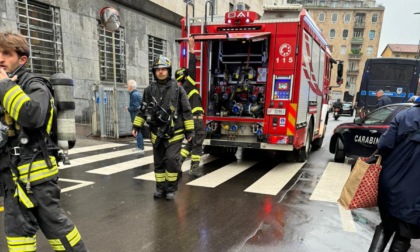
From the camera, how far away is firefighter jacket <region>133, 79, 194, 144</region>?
438cm

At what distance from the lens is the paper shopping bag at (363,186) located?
2.60m

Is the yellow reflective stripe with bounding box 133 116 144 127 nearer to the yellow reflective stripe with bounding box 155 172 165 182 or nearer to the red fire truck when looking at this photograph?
the yellow reflective stripe with bounding box 155 172 165 182

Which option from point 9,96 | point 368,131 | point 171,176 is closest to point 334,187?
point 368,131

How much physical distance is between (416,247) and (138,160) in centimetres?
547

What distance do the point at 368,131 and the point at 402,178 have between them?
14.7ft

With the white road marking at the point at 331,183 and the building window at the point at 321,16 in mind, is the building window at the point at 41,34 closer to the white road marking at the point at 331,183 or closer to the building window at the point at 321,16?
the white road marking at the point at 331,183

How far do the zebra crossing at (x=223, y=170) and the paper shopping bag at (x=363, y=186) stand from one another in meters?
2.24

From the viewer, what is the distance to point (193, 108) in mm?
5965

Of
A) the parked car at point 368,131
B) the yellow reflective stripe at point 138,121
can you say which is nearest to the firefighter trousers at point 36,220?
the yellow reflective stripe at point 138,121

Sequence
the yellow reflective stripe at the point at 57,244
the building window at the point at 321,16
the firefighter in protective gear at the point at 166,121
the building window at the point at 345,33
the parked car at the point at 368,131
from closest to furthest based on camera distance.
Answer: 1. the yellow reflective stripe at the point at 57,244
2. the firefighter in protective gear at the point at 166,121
3. the parked car at the point at 368,131
4. the building window at the point at 345,33
5. the building window at the point at 321,16

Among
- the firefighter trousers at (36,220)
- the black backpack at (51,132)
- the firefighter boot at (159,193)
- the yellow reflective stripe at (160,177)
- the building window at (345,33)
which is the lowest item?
the firefighter boot at (159,193)

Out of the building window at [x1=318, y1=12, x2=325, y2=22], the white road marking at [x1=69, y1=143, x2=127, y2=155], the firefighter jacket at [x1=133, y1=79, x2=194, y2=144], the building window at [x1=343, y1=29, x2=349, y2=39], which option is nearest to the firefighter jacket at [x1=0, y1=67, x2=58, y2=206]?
the firefighter jacket at [x1=133, y1=79, x2=194, y2=144]

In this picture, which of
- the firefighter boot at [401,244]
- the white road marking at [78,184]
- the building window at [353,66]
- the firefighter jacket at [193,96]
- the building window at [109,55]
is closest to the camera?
the firefighter boot at [401,244]

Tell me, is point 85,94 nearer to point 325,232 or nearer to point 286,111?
point 286,111
